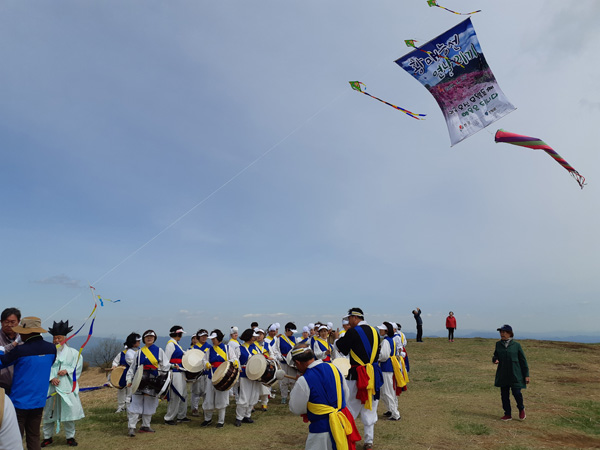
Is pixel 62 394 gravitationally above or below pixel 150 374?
below

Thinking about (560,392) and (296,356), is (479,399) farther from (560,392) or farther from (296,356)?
(296,356)

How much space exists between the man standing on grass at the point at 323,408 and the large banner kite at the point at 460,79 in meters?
8.04

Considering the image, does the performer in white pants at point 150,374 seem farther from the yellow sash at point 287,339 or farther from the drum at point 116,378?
the yellow sash at point 287,339

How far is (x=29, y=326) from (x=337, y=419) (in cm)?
458

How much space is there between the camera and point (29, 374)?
18.7 ft

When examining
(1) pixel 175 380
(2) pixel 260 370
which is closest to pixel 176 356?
(1) pixel 175 380

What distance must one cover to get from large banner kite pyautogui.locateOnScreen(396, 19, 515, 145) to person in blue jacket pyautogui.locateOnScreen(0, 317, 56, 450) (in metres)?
9.85

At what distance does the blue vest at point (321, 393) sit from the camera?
4539 mm

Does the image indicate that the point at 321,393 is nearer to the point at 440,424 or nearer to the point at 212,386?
the point at 440,424

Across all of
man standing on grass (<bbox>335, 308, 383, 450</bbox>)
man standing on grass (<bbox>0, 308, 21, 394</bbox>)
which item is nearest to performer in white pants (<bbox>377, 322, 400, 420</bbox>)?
man standing on grass (<bbox>335, 308, 383, 450</bbox>)

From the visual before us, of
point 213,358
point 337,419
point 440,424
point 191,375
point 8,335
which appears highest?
point 8,335

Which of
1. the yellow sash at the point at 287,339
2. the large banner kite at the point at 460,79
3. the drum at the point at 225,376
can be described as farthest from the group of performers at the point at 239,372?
the large banner kite at the point at 460,79

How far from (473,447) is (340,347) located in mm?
3022

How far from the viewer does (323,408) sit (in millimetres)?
4527
